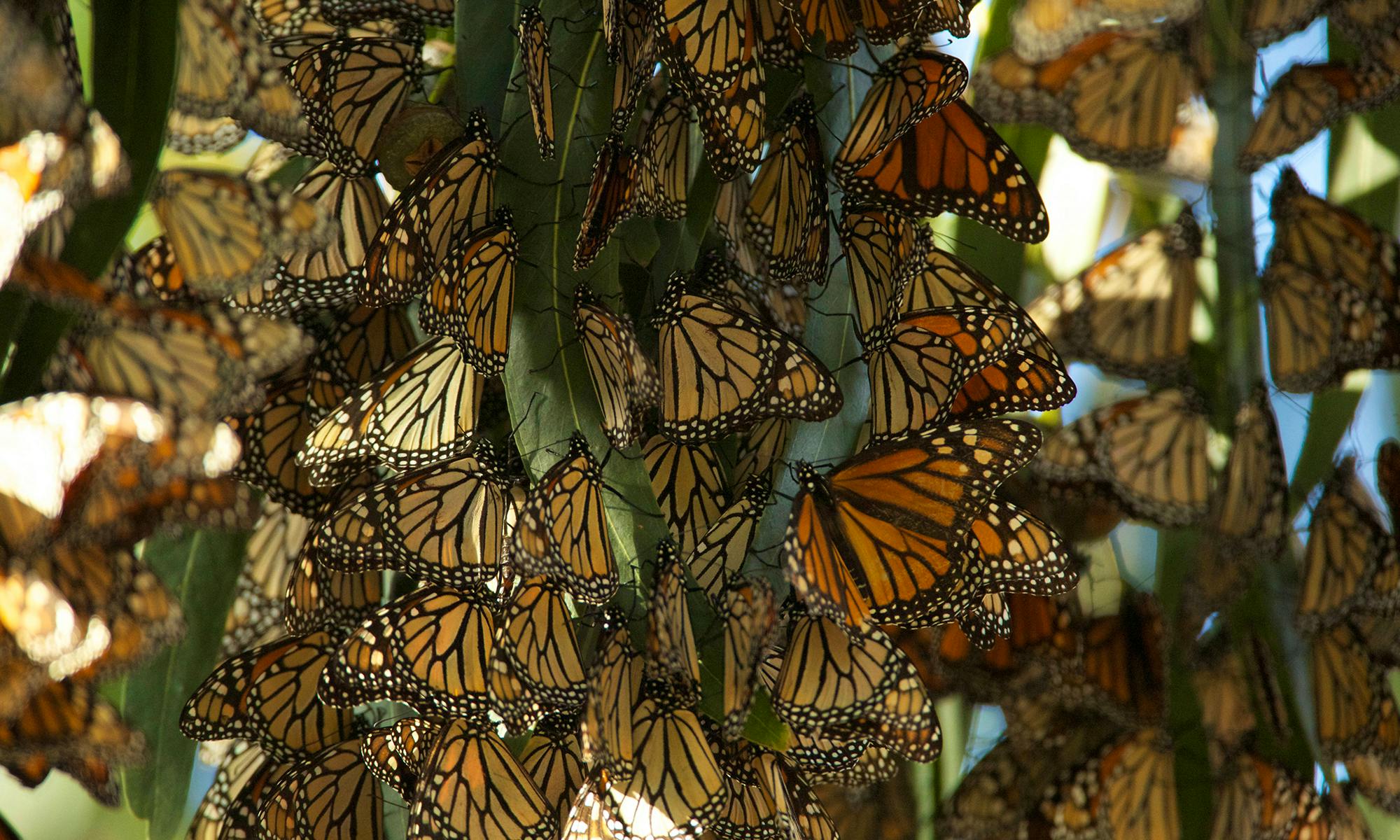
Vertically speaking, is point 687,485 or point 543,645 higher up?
point 687,485

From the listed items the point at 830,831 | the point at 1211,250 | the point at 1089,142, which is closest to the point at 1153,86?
the point at 1089,142

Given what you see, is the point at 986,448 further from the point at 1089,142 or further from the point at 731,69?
the point at 1089,142

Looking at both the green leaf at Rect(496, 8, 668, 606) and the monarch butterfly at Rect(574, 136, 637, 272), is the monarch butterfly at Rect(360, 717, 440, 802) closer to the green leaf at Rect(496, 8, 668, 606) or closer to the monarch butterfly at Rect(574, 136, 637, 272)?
the green leaf at Rect(496, 8, 668, 606)

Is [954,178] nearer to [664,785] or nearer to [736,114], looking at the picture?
[736,114]

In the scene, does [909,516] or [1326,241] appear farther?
[1326,241]

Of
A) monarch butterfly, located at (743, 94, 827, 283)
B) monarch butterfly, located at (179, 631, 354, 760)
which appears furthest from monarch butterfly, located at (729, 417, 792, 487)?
monarch butterfly, located at (179, 631, 354, 760)

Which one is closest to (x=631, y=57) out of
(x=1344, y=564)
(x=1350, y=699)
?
(x=1344, y=564)
